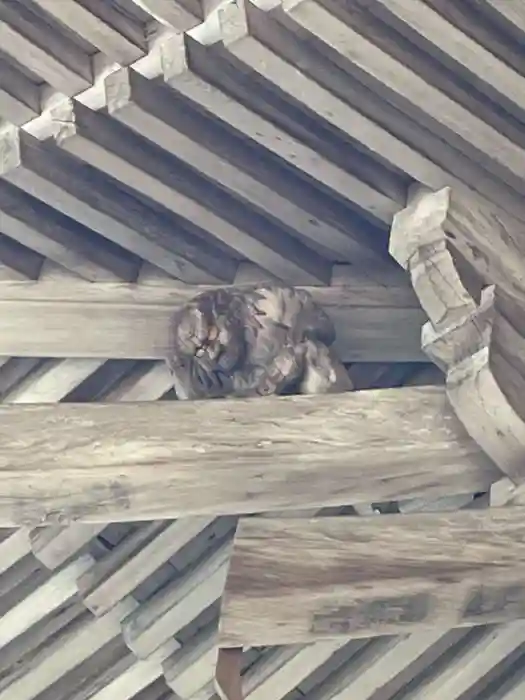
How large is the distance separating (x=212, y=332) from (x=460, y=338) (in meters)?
0.39

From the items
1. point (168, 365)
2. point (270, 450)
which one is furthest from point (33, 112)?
point (270, 450)

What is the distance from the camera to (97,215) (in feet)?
5.56

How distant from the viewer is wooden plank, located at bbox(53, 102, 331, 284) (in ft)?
5.20

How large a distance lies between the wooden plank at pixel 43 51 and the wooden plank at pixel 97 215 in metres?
0.13

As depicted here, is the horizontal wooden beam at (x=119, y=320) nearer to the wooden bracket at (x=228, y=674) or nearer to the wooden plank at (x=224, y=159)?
the wooden plank at (x=224, y=159)

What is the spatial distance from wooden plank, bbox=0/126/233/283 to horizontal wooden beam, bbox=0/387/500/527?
320mm

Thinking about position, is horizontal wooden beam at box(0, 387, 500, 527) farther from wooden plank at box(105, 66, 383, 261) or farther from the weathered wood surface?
wooden plank at box(105, 66, 383, 261)

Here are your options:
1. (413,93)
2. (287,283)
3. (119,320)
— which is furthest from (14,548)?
(413,93)

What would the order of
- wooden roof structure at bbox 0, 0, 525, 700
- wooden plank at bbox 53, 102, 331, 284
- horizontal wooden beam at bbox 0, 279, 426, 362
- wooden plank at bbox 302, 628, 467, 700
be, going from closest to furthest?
1. wooden roof structure at bbox 0, 0, 525, 700
2. wooden plank at bbox 53, 102, 331, 284
3. horizontal wooden beam at bbox 0, 279, 426, 362
4. wooden plank at bbox 302, 628, 467, 700

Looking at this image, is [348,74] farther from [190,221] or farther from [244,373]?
[244,373]

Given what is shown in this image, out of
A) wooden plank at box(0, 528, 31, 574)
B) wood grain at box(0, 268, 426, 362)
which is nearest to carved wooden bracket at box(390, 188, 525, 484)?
wood grain at box(0, 268, 426, 362)

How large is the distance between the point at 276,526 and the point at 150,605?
638mm

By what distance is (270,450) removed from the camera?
153 centimetres

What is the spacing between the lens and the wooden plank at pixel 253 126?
4.90 ft
